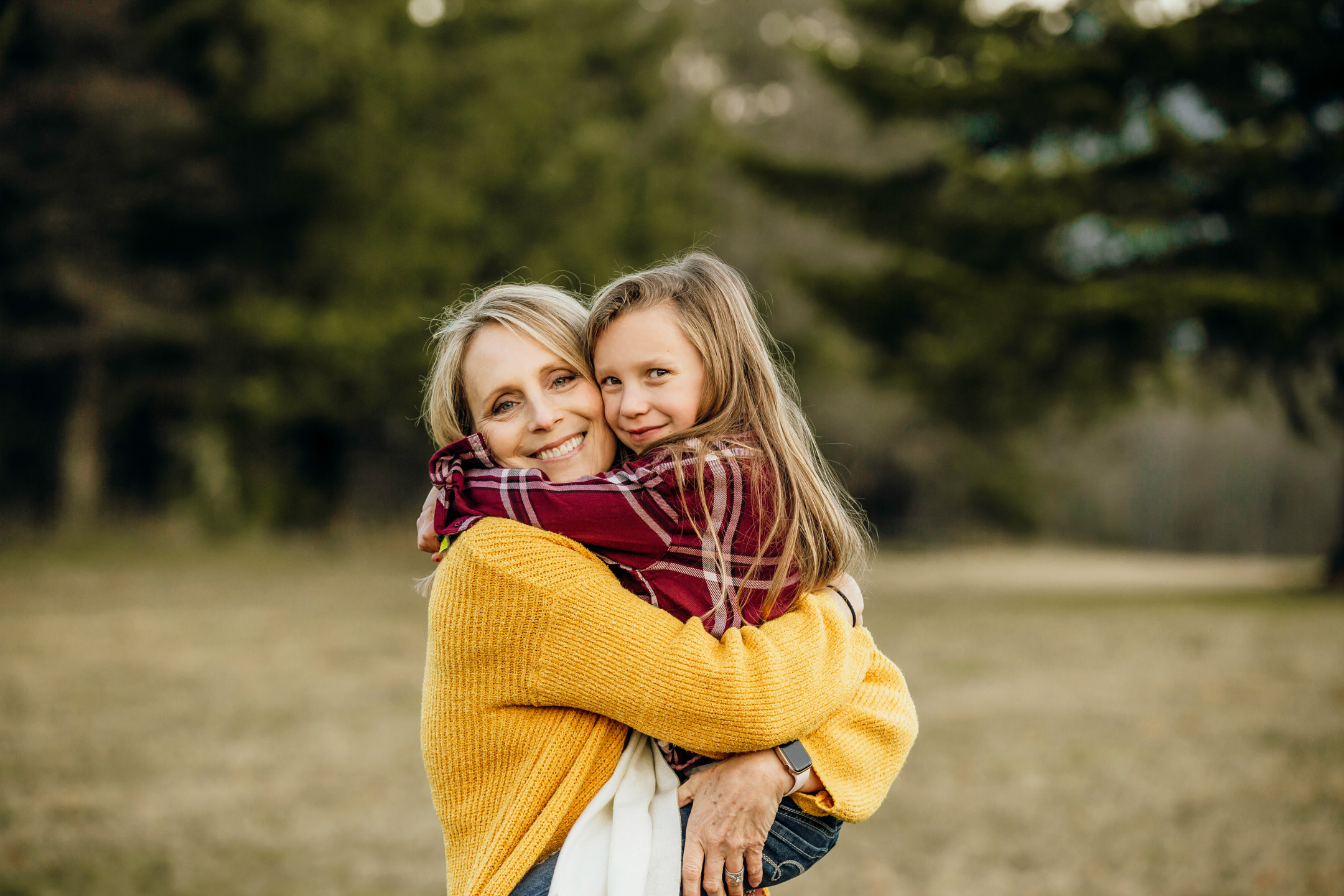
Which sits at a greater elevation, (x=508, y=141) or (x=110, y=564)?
(x=508, y=141)

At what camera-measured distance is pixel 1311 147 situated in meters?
13.7

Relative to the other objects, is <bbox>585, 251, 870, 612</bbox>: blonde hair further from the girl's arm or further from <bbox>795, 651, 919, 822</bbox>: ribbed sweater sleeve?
<bbox>795, 651, 919, 822</bbox>: ribbed sweater sleeve

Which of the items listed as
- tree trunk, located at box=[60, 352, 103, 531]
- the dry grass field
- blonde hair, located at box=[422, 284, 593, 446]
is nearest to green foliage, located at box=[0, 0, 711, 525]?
tree trunk, located at box=[60, 352, 103, 531]

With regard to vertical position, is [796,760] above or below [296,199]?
below

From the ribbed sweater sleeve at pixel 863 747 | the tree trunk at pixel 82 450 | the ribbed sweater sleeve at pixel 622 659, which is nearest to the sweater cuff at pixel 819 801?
the ribbed sweater sleeve at pixel 863 747

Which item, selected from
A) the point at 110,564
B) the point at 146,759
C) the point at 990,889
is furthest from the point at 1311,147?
the point at 110,564

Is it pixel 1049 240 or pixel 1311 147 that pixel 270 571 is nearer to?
pixel 1049 240

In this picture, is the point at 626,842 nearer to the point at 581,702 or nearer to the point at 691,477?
the point at 581,702

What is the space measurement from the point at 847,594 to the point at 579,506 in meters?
0.62

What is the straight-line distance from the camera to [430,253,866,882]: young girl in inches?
67.8

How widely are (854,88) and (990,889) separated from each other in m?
11.7

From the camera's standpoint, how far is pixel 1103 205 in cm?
1324

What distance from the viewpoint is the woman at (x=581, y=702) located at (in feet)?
5.32

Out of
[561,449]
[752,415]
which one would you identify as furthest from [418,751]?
[752,415]
